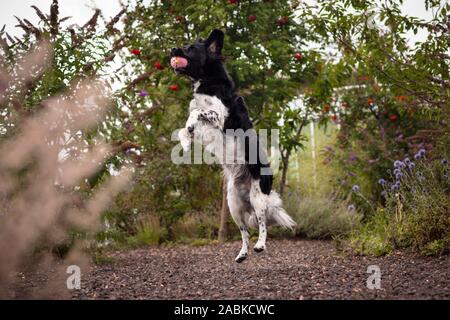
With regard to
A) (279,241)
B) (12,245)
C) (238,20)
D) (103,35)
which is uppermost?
(238,20)

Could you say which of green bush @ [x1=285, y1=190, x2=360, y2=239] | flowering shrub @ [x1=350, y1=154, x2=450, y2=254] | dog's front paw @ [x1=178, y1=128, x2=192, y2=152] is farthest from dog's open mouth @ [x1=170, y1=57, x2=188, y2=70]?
green bush @ [x1=285, y1=190, x2=360, y2=239]

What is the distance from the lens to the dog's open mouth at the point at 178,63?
4.49 meters

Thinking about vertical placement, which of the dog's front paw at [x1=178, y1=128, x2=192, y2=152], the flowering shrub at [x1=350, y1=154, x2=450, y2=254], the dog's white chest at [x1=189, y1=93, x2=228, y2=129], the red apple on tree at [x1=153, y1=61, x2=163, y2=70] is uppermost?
the red apple on tree at [x1=153, y1=61, x2=163, y2=70]

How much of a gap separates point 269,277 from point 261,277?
68 mm

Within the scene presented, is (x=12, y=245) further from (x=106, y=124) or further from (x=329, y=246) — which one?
(x=329, y=246)

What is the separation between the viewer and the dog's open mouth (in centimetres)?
449

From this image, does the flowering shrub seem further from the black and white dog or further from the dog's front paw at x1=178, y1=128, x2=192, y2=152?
the dog's front paw at x1=178, y1=128, x2=192, y2=152

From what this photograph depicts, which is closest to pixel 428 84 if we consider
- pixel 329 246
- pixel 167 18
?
pixel 329 246

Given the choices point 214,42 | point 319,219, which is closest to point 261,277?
point 214,42

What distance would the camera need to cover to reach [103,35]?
540cm

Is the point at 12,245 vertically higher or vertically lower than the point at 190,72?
lower

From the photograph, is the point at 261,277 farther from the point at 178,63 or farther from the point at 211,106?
the point at 178,63

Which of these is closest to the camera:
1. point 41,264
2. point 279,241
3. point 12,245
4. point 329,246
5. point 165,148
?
point 12,245

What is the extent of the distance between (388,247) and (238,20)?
11.6ft
